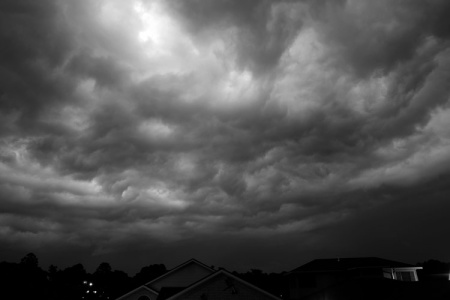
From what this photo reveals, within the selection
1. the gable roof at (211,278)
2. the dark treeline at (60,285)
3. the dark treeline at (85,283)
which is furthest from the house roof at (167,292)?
the dark treeline at (85,283)

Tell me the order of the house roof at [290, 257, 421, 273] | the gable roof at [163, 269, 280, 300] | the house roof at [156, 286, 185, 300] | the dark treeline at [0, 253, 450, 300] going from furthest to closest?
the dark treeline at [0, 253, 450, 300], the house roof at [290, 257, 421, 273], the house roof at [156, 286, 185, 300], the gable roof at [163, 269, 280, 300]

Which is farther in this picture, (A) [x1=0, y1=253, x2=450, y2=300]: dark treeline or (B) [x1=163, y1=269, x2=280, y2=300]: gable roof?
(A) [x1=0, y1=253, x2=450, y2=300]: dark treeline

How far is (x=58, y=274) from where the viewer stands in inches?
6053

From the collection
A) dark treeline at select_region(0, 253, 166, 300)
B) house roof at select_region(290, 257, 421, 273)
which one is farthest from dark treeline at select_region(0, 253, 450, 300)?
house roof at select_region(290, 257, 421, 273)

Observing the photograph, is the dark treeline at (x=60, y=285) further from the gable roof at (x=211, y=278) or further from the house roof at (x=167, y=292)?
the gable roof at (x=211, y=278)

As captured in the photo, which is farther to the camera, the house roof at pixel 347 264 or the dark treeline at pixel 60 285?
the dark treeline at pixel 60 285

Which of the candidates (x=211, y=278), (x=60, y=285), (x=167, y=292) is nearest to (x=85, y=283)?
(x=167, y=292)

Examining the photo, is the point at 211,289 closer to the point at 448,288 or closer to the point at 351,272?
the point at 448,288

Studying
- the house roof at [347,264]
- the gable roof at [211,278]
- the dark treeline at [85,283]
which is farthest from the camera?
the dark treeline at [85,283]

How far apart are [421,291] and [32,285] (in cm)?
8705

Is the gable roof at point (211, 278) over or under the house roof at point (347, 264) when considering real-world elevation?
under

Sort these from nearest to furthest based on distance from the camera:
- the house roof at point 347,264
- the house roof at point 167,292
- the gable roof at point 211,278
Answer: the gable roof at point 211,278 < the house roof at point 167,292 < the house roof at point 347,264

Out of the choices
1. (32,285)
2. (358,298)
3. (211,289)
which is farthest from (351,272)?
(32,285)

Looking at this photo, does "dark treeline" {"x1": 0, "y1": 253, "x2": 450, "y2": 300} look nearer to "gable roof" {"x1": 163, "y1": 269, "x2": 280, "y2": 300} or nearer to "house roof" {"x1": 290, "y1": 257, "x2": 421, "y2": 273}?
"house roof" {"x1": 290, "y1": 257, "x2": 421, "y2": 273}
